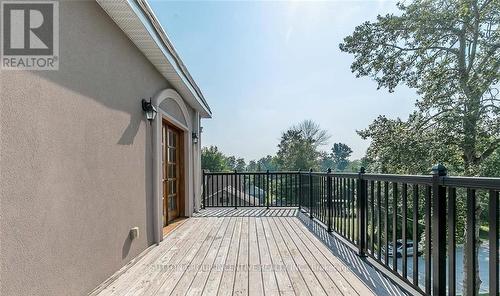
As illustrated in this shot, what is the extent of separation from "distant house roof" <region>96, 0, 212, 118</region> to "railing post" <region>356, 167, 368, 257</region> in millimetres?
2604

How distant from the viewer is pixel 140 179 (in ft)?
10.5

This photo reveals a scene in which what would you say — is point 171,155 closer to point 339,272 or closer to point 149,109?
point 149,109

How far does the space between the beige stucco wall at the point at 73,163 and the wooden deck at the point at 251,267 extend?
1.28 ft

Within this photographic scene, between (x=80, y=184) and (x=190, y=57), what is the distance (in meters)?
5.96

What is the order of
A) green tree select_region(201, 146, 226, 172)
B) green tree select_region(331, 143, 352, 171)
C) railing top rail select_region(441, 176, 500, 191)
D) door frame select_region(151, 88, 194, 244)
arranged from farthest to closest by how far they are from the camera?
1. green tree select_region(331, 143, 352, 171)
2. green tree select_region(201, 146, 226, 172)
3. door frame select_region(151, 88, 194, 244)
4. railing top rail select_region(441, 176, 500, 191)

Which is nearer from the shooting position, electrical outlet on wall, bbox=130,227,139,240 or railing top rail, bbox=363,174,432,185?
railing top rail, bbox=363,174,432,185

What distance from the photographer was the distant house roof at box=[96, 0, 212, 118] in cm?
239

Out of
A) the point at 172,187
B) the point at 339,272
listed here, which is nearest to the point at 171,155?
the point at 172,187

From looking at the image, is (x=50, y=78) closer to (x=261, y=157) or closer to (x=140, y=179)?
(x=140, y=179)

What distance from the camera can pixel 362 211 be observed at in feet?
9.48

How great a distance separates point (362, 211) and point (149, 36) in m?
2.86

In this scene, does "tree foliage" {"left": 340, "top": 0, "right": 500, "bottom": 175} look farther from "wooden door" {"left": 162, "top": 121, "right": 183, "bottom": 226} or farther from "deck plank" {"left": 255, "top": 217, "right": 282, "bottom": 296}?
"deck plank" {"left": 255, "top": 217, "right": 282, "bottom": 296}

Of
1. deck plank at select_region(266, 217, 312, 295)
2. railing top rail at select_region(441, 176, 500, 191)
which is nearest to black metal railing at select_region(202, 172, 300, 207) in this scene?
deck plank at select_region(266, 217, 312, 295)

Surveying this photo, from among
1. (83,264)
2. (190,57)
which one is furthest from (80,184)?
(190,57)
